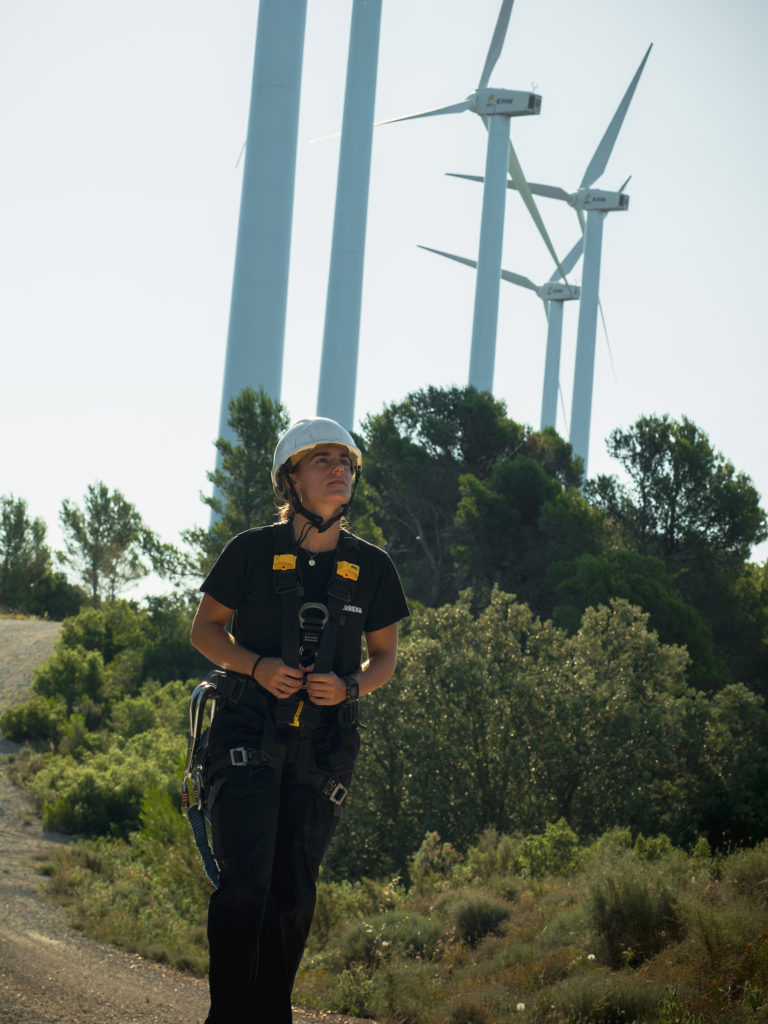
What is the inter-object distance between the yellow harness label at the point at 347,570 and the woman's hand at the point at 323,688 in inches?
17.9

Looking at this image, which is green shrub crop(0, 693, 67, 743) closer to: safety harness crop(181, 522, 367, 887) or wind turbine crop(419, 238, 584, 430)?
safety harness crop(181, 522, 367, 887)

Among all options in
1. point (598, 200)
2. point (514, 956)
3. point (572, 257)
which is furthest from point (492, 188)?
point (514, 956)

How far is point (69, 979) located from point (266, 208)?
31758 mm

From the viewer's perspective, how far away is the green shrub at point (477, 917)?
7.72 metres

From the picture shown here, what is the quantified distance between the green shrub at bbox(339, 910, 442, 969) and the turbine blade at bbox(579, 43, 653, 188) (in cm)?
5198

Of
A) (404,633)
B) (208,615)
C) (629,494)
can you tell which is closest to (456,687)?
(404,633)

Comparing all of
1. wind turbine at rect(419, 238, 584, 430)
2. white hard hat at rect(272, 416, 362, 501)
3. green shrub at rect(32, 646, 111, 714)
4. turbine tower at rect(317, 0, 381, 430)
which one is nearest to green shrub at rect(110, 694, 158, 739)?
green shrub at rect(32, 646, 111, 714)

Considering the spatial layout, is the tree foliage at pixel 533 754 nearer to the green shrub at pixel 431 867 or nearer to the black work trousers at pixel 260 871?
the green shrub at pixel 431 867

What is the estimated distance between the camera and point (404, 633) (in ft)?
61.9

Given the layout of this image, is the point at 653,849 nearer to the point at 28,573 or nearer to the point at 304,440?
the point at 304,440

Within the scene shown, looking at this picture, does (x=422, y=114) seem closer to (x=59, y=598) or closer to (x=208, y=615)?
(x=59, y=598)

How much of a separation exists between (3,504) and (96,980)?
162 feet

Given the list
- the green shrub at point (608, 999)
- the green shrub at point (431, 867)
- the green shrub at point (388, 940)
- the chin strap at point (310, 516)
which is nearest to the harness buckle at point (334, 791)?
the chin strap at point (310, 516)

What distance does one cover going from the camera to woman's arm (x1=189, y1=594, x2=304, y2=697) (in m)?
3.84
